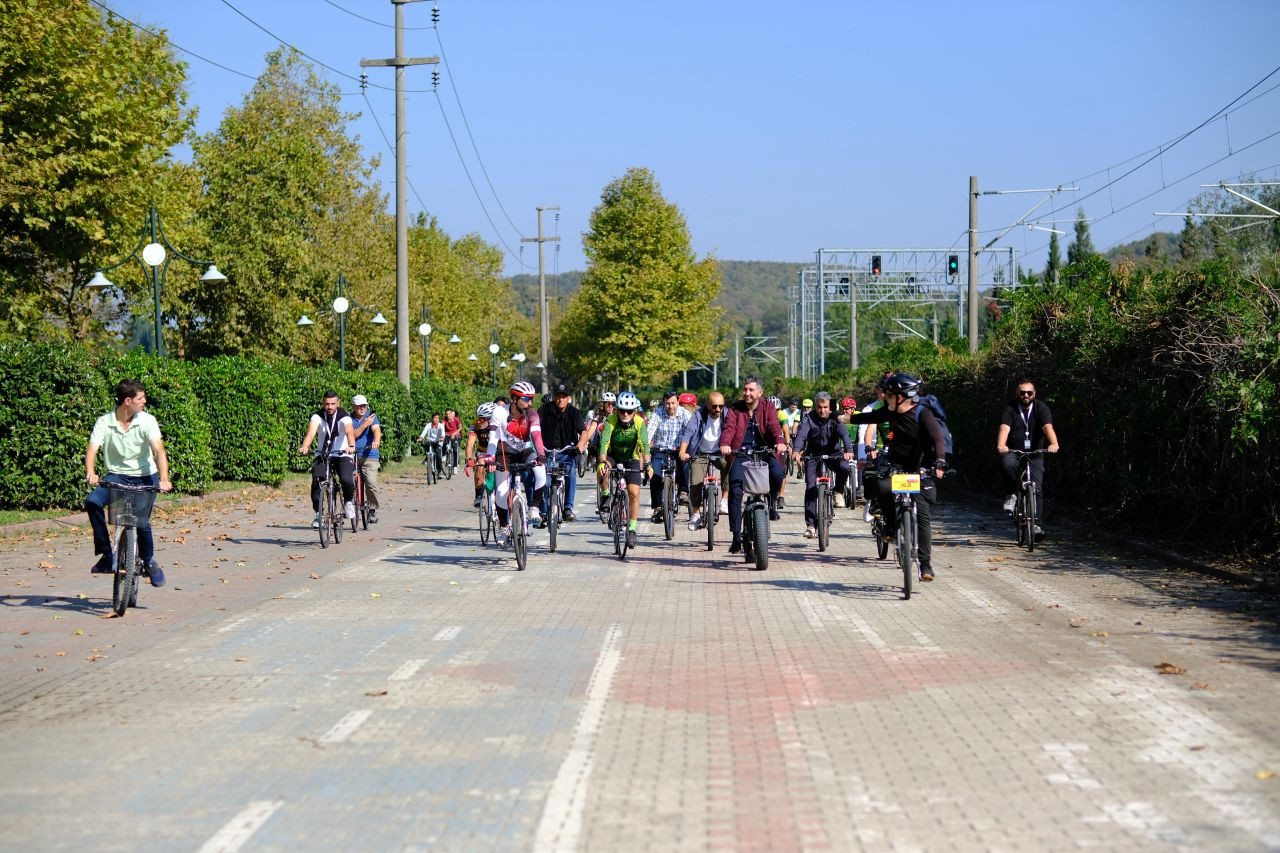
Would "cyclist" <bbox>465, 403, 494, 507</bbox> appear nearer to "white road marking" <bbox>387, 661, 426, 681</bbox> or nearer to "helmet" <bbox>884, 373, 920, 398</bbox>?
"helmet" <bbox>884, 373, 920, 398</bbox>

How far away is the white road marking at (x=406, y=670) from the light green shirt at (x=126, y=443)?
11.7 ft

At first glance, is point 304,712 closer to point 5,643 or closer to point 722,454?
point 5,643

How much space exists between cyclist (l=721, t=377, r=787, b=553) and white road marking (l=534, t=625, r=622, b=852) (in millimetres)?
6183

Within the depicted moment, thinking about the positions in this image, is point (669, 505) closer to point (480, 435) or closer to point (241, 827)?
point (480, 435)

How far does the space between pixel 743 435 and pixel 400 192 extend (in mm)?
22233

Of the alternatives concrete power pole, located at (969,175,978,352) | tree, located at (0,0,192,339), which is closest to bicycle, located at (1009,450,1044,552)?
concrete power pole, located at (969,175,978,352)

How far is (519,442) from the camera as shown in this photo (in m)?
15.6

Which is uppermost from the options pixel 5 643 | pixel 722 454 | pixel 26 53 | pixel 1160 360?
pixel 26 53

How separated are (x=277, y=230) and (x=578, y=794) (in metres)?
49.0

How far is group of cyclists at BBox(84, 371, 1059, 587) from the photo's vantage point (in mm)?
11555

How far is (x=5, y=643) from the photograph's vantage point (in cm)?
1021

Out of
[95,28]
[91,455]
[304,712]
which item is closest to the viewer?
[304,712]

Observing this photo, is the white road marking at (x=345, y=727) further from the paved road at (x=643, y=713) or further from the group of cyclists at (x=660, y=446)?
the group of cyclists at (x=660, y=446)

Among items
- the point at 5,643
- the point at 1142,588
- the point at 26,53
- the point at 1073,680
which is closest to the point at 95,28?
the point at 26,53
